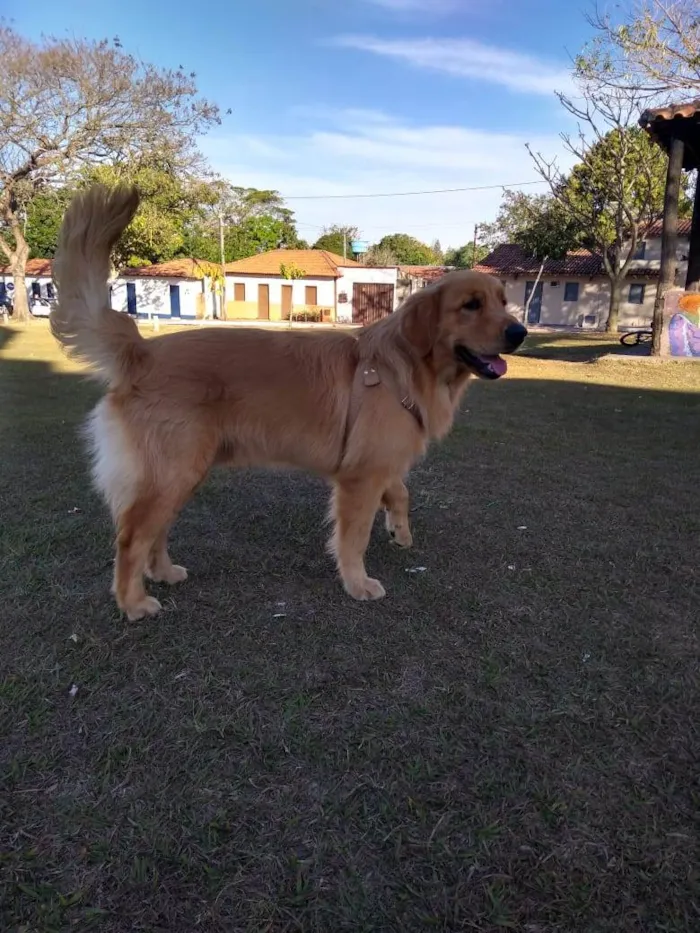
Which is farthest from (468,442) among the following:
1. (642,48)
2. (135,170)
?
(135,170)

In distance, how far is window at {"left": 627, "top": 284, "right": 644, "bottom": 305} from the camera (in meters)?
43.3

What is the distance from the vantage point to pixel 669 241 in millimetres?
14555

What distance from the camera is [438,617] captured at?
312 centimetres

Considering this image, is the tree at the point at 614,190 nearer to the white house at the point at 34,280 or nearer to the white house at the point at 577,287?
the white house at the point at 577,287

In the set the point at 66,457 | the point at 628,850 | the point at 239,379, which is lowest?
the point at 628,850

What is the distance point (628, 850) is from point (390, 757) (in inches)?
31.0

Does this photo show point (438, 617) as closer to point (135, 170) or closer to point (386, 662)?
point (386, 662)

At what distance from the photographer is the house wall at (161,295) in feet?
159

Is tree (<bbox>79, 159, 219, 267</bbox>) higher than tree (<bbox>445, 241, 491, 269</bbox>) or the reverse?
the reverse

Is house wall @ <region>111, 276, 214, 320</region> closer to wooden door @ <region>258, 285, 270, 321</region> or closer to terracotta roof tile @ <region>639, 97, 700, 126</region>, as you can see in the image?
wooden door @ <region>258, 285, 270, 321</region>

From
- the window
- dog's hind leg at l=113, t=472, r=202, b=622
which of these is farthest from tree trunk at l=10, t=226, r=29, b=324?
the window

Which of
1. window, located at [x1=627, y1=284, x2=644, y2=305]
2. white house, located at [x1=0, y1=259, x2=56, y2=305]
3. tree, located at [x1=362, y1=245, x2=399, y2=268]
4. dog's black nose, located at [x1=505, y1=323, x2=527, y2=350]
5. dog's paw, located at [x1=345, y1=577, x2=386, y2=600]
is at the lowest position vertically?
dog's paw, located at [x1=345, y1=577, x2=386, y2=600]

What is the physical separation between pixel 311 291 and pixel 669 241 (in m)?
36.6

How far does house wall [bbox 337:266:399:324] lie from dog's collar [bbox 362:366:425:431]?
45536 mm
